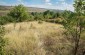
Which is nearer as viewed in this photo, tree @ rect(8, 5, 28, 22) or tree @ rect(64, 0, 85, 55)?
tree @ rect(64, 0, 85, 55)

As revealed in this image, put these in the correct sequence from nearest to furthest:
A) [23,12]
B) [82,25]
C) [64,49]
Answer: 1. [82,25]
2. [64,49]
3. [23,12]

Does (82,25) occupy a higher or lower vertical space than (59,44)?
higher

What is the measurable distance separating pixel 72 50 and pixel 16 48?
248cm

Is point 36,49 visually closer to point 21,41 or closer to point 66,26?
point 21,41

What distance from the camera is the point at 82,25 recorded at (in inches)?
256

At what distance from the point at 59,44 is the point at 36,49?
4.99 ft

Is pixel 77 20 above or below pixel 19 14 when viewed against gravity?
above

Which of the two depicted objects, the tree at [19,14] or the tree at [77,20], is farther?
the tree at [19,14]

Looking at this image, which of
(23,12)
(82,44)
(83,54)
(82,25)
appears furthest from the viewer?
(23,12)

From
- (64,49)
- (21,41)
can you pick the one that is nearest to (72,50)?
(64,49)

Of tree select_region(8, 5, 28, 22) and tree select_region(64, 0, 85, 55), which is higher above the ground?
tree select_region(64, 0, 85, 55)

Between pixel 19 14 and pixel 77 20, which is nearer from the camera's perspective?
pixel 77 20

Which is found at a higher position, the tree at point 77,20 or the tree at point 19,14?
the tree at point 77,20

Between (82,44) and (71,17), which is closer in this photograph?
(71,17)
